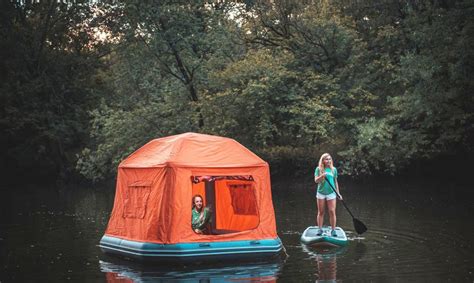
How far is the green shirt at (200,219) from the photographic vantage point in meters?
14.7

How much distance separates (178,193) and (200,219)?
101cm

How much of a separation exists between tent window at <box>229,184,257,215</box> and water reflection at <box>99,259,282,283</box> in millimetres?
2706

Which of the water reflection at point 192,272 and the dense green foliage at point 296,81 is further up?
the dense green foliage at point 296,81

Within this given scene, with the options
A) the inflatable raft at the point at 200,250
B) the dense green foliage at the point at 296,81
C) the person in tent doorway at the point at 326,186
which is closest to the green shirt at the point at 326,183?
the person in tent doorway at the point at 326,186

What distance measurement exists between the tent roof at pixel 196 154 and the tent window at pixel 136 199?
1.44 ft

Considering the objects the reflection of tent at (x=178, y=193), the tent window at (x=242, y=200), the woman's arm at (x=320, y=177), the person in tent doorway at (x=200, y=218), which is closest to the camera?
the reflection of tent at (x=178, y=193)

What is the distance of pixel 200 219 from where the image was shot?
14.8 metres

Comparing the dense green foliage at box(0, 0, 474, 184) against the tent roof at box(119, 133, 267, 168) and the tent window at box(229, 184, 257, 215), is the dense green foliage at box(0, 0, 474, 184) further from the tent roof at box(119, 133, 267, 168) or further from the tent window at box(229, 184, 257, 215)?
the tent roof at box(119, 133, 267, 168)

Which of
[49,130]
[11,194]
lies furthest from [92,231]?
[49,130]

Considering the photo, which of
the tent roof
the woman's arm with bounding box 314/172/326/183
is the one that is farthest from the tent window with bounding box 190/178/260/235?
the woman's arm with bounding box 314/172/326/183

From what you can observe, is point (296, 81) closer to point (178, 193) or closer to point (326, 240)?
point (326, 240)

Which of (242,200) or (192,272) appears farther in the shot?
(242,200)

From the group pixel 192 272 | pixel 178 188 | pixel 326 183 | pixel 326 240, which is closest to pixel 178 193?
pixel 178 188

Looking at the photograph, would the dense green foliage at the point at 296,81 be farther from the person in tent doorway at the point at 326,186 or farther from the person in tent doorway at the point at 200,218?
the person in tent doorway at the point at 200,218
